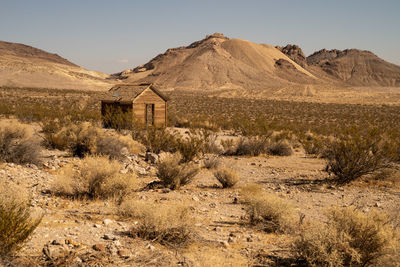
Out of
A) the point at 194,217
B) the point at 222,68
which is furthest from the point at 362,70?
the point at 194,217

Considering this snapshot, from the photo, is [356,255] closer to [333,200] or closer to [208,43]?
[333,200]

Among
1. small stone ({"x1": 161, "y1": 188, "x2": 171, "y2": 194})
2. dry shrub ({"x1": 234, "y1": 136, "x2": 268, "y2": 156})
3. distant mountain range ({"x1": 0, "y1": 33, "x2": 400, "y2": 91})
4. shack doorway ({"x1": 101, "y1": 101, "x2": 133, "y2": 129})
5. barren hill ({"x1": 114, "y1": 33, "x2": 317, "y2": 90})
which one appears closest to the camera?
small stone ({"x1": 161, "y1": 188, "x2": 171, "y2": 194})

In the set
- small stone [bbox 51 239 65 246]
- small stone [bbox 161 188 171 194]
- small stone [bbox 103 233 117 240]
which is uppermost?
small stone [bbox 51 239 65 246]

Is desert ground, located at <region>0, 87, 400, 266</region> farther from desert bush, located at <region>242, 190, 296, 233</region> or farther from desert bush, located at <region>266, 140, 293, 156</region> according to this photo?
desert bush, located at <region>266, 140, 293, 156</region>

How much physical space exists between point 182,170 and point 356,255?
5469mm

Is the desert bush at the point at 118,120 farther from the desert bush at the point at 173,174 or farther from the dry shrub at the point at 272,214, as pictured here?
the dry shrub at the point at 272,214

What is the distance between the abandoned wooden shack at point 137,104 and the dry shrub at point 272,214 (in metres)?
13.8

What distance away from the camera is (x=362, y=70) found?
155500 millimetres

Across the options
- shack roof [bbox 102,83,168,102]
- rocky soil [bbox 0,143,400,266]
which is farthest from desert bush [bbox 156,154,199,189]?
shack roof [bbox 102,83,168,102]

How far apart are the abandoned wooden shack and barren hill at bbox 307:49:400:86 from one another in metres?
138

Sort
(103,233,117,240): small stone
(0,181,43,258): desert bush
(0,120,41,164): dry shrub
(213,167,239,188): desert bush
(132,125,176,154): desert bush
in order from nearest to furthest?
1. (0,181,43,258): desert bush
2. (103,233,117,240): small stone
3. (213,167,239,188): desert bush
4. (0,120,41,164): dry shrub
5. (132,125,176,154): desert bush

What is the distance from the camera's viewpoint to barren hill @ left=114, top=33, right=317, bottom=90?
102875 millimetres

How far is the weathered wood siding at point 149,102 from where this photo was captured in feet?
66.4

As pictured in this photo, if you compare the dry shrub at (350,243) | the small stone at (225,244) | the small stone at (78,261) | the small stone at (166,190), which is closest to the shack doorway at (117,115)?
the small stone at (166,190)
